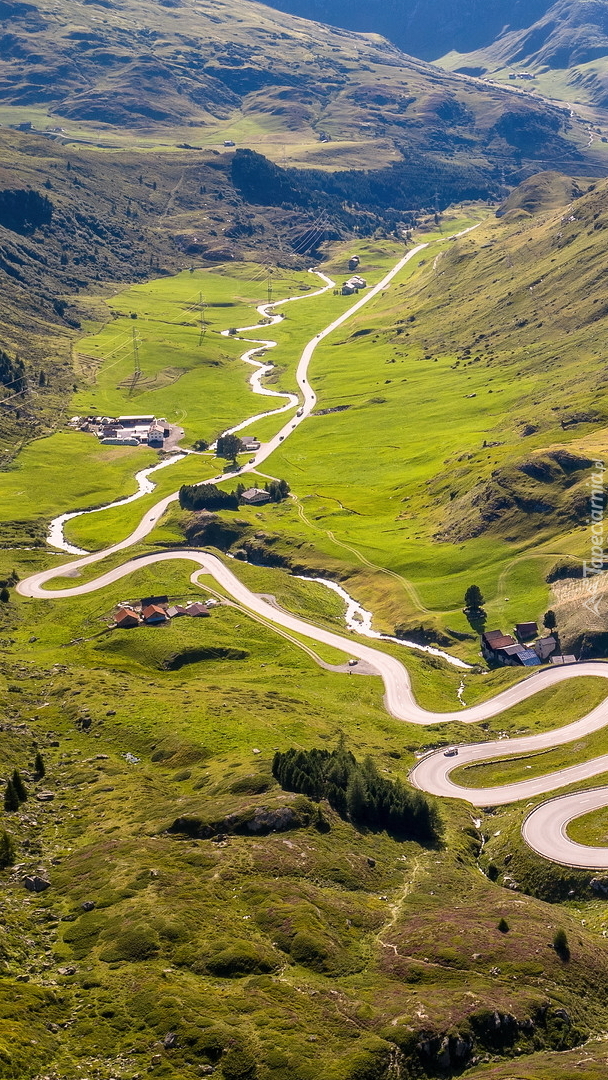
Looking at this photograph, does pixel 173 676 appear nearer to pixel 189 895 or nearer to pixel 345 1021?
pixel 189 895

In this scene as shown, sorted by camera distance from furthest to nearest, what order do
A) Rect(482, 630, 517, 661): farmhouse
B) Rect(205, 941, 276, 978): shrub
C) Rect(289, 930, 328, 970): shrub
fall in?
Rect(482, 630, 517, 661): farmhouse → Rect(289, 930, 328, 970): shrub → Rect(205, 941, 276, 978): shrub

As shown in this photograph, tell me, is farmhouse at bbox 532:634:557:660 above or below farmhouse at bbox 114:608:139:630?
above

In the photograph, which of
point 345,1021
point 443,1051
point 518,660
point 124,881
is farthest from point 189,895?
point 518,660

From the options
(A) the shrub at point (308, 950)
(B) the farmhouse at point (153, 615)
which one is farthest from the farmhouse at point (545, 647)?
(A) the shrub at point (308, 950)

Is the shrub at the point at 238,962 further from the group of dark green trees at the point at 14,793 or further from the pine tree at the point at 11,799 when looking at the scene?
the group of dark green trees at the point at 14,793

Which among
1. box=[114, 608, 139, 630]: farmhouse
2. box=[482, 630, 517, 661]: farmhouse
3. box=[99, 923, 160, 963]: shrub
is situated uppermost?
box=[99, 923, 160, 963]: shrub

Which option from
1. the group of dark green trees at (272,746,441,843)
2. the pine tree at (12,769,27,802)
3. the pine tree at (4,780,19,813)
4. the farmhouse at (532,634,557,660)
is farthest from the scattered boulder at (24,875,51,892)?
the farmhouse at (532,634,557,660)

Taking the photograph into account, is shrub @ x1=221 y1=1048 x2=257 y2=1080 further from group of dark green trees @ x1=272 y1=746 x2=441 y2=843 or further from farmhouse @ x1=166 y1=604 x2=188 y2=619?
farmhouse @ x1=166 y1=604 x2=188 y2=619
